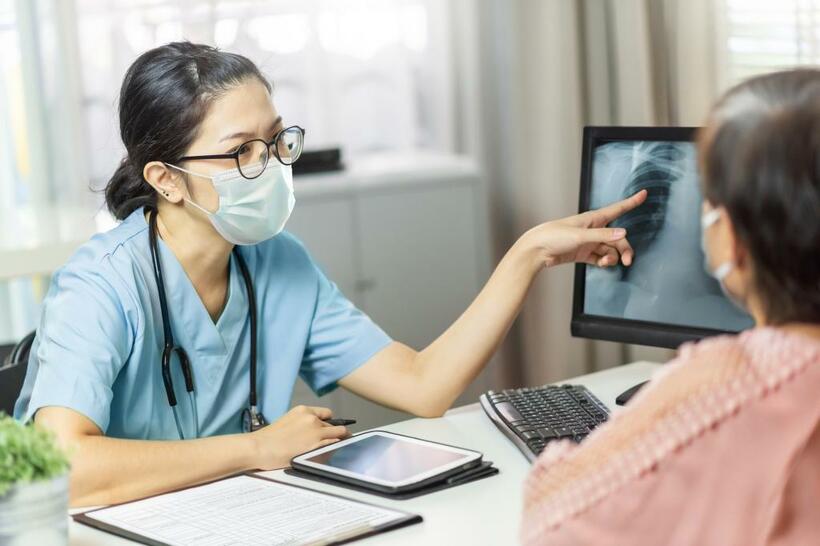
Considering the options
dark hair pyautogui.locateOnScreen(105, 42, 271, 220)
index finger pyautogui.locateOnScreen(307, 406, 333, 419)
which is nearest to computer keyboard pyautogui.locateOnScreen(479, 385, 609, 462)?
index finger pyautogui.locateOnScreen(307, 406, 333, 419)

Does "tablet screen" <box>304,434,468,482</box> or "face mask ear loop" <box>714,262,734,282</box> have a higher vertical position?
"face mask ear loop" <box>714,262,734,282</box>

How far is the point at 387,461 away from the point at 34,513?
0.48 meters

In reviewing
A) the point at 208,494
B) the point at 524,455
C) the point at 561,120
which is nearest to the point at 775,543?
the point at 524,455

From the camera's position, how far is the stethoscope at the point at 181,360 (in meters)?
1.71

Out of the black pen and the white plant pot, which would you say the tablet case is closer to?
the black pen

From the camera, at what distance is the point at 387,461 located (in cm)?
152

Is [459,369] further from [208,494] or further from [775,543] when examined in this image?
[775,543]

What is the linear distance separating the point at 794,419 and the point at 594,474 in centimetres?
18

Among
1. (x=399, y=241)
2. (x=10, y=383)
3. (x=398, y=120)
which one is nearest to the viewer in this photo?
(x=10, y=383)

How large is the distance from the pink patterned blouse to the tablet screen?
0.45 metres

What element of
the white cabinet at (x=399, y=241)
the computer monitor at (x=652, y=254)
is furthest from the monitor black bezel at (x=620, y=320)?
the white cabinet at (x=399, y=241)

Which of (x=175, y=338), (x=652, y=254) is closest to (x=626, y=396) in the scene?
(x=652, y=254)

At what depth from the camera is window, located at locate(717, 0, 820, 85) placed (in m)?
2.30

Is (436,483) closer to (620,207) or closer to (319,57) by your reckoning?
(620,207)
